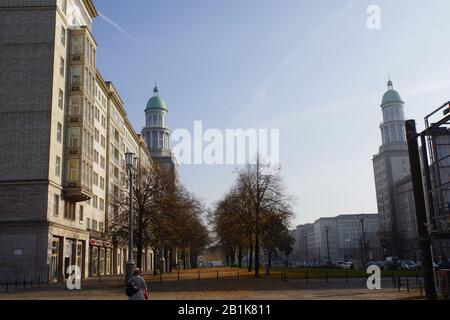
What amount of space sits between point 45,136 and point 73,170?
5.85 m

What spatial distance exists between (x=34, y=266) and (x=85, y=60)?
23714 mm

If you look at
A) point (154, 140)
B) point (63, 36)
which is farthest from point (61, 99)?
point (154, 140)

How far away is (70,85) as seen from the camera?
173 feet

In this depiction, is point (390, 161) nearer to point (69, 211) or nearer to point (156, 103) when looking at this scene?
point (156, 103)

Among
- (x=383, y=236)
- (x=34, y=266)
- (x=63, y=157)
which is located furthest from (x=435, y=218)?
(x=383, y=236)

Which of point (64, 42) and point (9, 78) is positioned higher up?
point (64, 42)

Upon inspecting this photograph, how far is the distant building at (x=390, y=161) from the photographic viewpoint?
152 metres

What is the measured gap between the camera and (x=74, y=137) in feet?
170

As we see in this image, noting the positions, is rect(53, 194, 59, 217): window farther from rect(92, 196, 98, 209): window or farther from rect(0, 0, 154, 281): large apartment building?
rect(92, 196, 98, 209): window

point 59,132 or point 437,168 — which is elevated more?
point 59,132

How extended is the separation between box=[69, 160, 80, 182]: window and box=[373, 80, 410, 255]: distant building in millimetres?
106972

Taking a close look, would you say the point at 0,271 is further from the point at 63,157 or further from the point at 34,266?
the point at 63,157

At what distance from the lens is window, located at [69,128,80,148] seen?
5156cm
